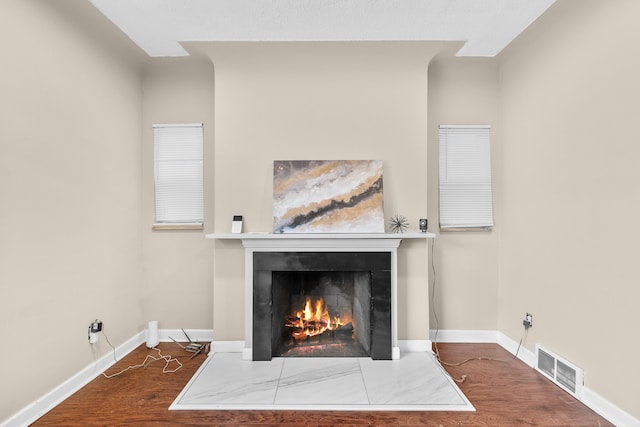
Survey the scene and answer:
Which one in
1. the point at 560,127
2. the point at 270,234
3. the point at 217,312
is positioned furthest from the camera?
the point at 217,312

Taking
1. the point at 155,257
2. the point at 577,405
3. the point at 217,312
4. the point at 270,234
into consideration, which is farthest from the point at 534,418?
the point at 155,257

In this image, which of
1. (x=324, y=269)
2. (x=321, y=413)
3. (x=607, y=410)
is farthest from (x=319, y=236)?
(x=607, y=410)

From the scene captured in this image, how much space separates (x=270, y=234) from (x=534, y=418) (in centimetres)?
217

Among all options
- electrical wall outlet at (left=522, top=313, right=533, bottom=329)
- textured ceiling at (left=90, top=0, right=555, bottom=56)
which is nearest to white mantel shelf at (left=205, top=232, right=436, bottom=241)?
electrical wall outlet at (left=522, top=313, right=533, bottom=329)

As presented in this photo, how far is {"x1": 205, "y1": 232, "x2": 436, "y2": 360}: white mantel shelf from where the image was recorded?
2.82 meters

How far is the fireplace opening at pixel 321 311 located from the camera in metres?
2.98

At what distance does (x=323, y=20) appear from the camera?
102 inches

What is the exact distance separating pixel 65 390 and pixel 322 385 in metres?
1.75

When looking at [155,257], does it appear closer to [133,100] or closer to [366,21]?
[133,100]

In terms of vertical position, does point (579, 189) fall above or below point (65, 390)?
above

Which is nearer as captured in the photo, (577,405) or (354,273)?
(577,405)

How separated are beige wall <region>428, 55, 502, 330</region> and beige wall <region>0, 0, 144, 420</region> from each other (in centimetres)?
287

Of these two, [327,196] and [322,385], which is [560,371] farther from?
[327,196]

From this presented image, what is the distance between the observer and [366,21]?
261 centimetres
